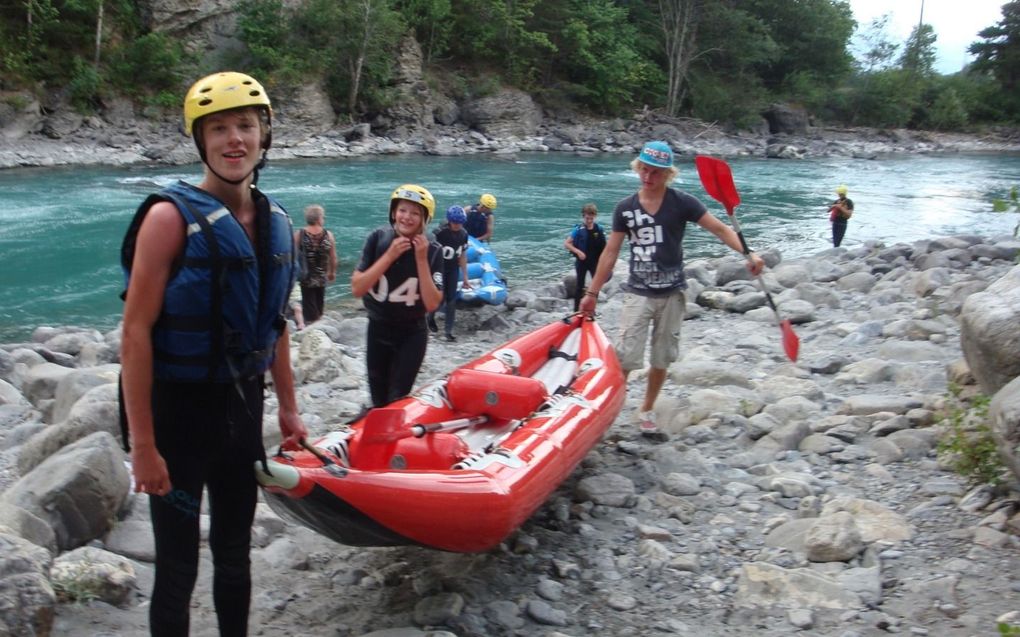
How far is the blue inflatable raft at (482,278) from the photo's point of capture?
845 cm

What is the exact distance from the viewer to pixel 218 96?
6.45 feet

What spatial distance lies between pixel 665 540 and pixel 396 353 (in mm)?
1537

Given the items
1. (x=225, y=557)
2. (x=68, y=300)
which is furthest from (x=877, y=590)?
(x=68, y=300)

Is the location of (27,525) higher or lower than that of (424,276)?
lower

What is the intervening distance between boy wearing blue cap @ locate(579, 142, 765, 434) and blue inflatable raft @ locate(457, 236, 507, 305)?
3710 millimetres

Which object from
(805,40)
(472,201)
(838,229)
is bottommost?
(838,229)

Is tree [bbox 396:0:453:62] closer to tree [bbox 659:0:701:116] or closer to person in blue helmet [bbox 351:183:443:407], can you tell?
tree [bbox 659:0:701:116]

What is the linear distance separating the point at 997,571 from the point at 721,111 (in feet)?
126

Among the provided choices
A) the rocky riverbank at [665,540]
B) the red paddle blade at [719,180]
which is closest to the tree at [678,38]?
the red paddle blade at [719,180]

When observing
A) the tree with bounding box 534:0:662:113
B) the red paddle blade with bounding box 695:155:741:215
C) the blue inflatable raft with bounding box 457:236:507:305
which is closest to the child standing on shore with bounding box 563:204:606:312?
the blue inflatable raft with bounding box 457:236:507:305

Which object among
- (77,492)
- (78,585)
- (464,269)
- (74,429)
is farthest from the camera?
(464,269)

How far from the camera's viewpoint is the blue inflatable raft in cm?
845

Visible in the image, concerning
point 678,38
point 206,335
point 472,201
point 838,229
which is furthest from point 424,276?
point 678,38

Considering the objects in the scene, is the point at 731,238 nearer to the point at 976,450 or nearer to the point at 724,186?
the point at 724,186
